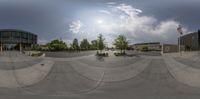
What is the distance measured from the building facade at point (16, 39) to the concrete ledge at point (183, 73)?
5.66 metres

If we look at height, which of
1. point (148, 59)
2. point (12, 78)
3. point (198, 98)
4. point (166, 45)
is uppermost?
point (166, 45)

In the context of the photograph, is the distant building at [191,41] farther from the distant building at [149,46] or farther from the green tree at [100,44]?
the green tree at [100,44]

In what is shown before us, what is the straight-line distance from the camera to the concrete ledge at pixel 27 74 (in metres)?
8.91

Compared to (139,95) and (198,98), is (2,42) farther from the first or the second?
(198,98)

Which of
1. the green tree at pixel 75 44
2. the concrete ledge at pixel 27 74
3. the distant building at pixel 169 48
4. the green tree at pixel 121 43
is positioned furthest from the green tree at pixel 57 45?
the distant building at pixel 169 48

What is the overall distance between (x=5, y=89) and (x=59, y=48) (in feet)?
9.25

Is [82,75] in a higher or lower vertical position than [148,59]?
lower

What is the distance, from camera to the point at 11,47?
7605 millimetres

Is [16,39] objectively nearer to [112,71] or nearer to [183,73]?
[112,71]

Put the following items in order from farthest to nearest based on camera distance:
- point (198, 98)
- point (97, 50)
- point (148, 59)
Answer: point (148, 59), point (97, 50), point (198, 98)

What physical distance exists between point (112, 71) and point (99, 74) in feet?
1.89

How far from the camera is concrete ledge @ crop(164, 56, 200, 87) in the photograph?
9227 mm

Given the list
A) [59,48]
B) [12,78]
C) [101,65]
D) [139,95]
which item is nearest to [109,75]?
[101,65]

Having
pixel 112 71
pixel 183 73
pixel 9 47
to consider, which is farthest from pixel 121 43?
pixel 9 47
